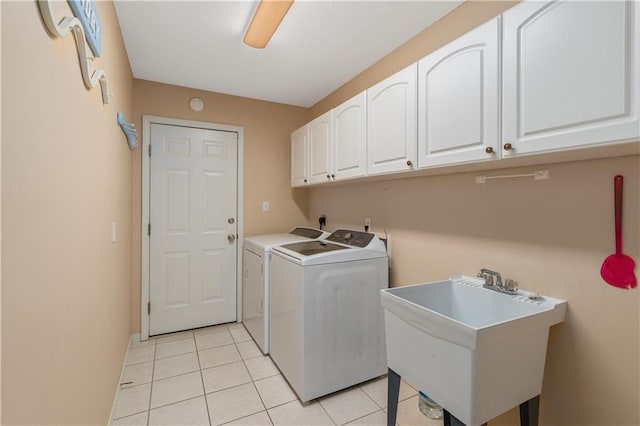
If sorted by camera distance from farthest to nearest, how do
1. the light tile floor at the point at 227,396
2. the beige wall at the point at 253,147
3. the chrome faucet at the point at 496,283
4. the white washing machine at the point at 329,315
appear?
the beige wall at the point at 253,147 < the white washing machine at the point at 329,315 < the light tile floor at the point at 227,396 < the chrome faucet at the point at 496,283

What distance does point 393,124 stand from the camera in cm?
178

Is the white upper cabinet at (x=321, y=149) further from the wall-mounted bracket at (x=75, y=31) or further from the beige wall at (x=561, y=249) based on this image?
the wall-mounted bracket at (x=75, y=31)

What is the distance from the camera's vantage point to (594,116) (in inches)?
38.0

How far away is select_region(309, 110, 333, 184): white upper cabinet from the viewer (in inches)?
95.9

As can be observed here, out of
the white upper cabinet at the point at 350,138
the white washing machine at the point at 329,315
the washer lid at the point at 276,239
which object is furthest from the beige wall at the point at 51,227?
the white upper cabinet at the point at 350,138

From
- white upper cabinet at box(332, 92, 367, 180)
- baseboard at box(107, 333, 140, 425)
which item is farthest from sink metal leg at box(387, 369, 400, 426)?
baseboard at box(107, 333, 140, 425)

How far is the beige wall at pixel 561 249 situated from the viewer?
3.78 feet

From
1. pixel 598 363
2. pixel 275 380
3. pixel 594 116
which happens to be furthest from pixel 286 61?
pixel 598 363

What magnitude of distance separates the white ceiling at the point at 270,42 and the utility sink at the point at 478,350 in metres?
1.65

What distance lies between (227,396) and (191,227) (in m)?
1.59

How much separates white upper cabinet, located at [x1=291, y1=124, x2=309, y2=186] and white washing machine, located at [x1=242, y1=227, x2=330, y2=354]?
0.52 meters

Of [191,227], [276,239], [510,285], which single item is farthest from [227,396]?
[510,285]

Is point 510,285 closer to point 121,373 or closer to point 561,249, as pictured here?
point 561,249

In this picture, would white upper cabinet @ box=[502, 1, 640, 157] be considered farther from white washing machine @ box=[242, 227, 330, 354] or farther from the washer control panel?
white washing machine @ box=[242, 227, 330, 354]
